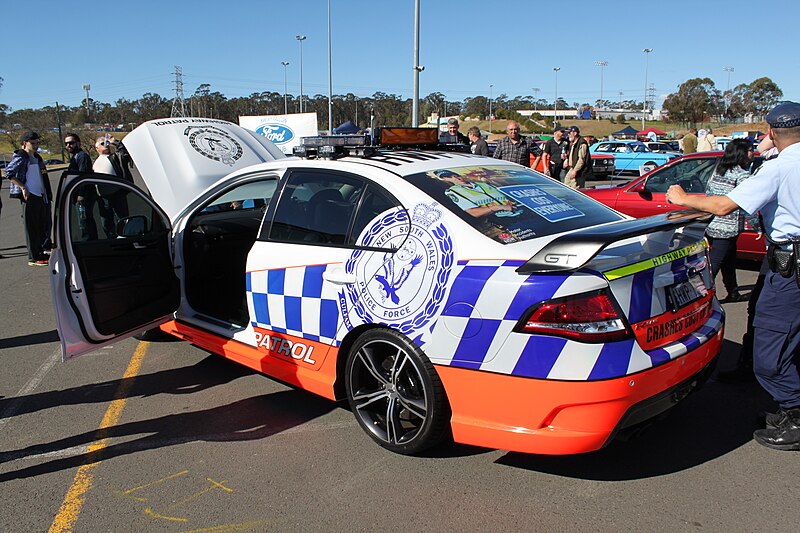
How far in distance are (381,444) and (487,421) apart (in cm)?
76

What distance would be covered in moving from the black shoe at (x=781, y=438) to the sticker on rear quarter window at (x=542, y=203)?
1515 mm

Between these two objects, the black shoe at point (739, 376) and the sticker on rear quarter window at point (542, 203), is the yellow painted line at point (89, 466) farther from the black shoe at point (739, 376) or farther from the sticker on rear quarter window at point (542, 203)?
the black shoe at point (739, 376)

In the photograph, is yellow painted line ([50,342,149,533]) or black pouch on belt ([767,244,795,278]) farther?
black pouch on belt ([767,244,795,278])

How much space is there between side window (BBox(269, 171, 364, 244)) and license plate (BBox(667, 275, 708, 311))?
5.40 ft

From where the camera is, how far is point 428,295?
9.47 ft

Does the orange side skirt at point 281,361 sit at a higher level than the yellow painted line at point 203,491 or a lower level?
higher

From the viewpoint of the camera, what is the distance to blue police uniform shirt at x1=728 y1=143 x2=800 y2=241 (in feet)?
10.0

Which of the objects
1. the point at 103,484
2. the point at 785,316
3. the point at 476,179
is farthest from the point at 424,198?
the point at 103,484

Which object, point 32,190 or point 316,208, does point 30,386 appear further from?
point 32,190

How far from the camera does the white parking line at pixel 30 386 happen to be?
3.93 meters

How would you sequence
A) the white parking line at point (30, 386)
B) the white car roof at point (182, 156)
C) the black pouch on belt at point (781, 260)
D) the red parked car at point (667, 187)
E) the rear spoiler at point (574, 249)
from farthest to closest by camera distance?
1. the red parked car at point (667, 187)
2. the white car roof at point (182, 156)
3. the white parking line at point (30, 386)
4. the black pouch on belt at point (781, 260)
5. the rear spoiler at point (574, 249)

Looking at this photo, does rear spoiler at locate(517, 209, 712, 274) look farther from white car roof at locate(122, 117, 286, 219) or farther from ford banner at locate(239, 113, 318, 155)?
ford banner at locate(239, 113, 318, 155)

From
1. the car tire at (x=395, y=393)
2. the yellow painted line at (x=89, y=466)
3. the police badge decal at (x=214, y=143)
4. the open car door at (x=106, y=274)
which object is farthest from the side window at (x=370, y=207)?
the police badge decal at (x=214, y=143)

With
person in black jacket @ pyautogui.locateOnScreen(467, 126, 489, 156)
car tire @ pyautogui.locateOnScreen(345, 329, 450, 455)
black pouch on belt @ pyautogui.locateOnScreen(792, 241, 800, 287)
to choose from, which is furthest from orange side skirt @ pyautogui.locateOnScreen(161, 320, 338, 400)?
person in black jacket @ pyautogui.locateOnScreen(467, 126, 489, 156)
